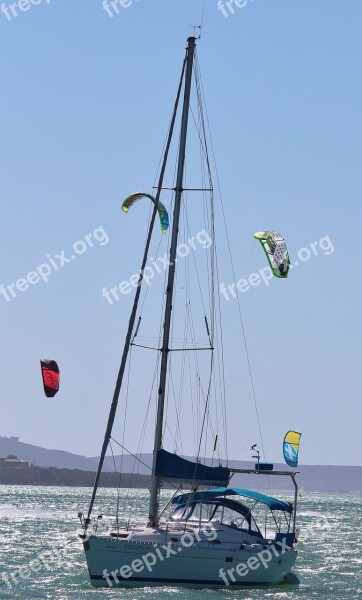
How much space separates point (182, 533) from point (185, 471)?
2533 millimetres

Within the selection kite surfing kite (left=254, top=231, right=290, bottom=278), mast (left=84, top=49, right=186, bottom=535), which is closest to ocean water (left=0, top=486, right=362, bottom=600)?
mast (left=84, top=49, right=186, bottom=535)

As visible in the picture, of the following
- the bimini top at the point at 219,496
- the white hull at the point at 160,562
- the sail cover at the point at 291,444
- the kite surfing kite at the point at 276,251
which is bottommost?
the white hull at the point at 160,562

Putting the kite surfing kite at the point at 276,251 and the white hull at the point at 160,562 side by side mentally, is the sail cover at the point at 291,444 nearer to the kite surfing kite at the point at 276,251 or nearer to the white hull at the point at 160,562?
the kite surfing kite at the point at 276,251

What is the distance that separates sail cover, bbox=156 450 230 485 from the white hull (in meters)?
2.44

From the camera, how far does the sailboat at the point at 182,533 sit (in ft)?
128

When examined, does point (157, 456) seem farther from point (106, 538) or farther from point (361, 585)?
point (361, 585)

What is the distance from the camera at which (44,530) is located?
79.2 meters

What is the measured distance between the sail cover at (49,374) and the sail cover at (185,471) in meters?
4.67

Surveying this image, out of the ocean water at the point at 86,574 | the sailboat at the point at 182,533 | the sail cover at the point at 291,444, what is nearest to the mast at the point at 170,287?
the sailboat at the point at 182,533

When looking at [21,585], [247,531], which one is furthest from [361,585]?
[21,585]

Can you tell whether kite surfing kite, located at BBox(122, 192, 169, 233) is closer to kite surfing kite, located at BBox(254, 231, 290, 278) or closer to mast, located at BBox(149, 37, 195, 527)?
mast, located at BBox(149, 37, 195, 527)

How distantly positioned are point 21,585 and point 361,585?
527 inches

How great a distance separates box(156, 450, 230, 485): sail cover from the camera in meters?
41.7

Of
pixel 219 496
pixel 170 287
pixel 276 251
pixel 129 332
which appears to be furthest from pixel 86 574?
pixel 276 251
